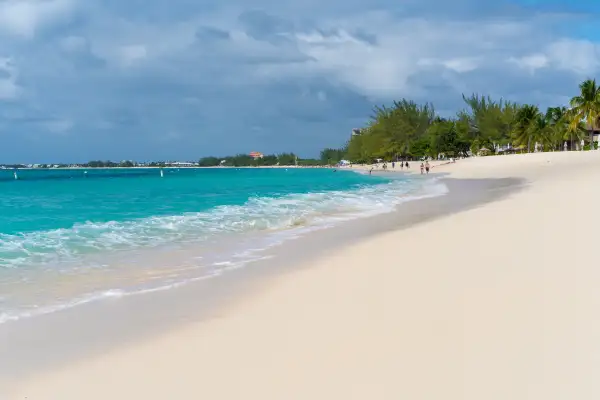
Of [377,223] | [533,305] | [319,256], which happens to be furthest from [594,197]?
[533,305]

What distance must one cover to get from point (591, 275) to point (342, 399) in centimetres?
388

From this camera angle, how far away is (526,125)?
234ft

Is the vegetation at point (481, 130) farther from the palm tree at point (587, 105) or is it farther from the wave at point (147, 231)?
the wave at point (147, 231)

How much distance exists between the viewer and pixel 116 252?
10.1m

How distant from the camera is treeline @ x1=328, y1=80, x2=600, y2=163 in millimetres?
58969

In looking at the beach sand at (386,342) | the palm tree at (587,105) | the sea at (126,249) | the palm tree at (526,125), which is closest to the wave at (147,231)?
the sea at (126,249)

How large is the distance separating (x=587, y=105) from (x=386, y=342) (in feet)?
197

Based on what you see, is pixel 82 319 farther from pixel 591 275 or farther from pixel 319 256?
pixel 591 275

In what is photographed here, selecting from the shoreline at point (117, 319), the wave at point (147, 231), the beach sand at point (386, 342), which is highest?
the beach sand at point (386, 342)

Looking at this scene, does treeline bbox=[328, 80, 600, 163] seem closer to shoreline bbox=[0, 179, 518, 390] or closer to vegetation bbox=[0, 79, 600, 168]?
vegetation bbox=[0, 79, 600, 168]

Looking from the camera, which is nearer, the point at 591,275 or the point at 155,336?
the point at 155,336

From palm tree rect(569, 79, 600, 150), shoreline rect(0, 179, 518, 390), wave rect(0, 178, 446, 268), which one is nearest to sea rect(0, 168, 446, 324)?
wave rect(0, 178, 446, 268)

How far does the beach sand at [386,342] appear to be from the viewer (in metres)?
3.33

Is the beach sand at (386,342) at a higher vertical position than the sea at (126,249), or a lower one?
higher
